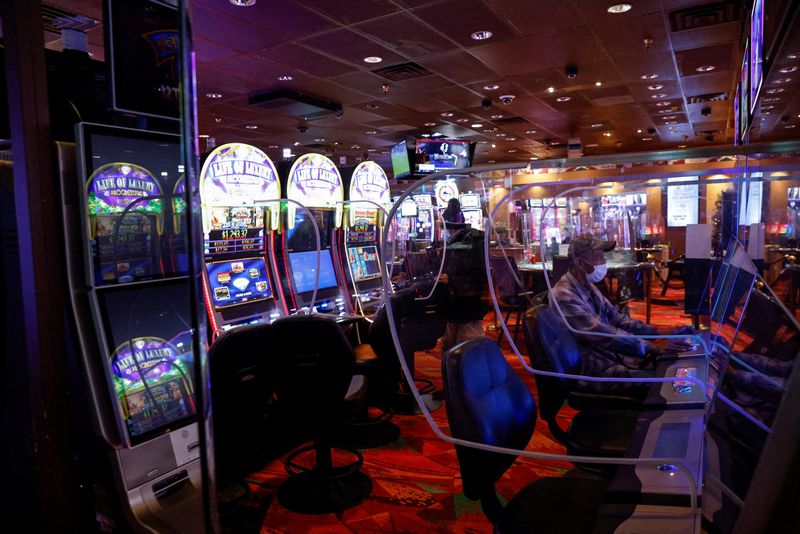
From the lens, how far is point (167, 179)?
144 cm

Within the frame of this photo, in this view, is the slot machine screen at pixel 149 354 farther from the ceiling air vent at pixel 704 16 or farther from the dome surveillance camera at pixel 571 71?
the dome surveillance camera at pixel 571 71

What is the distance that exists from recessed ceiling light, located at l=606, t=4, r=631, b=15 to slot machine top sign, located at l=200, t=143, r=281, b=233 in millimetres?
2881

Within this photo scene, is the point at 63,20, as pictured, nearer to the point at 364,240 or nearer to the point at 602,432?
the point at 364,240

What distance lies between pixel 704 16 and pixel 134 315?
4.84m

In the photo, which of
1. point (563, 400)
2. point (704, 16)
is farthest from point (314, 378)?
point (704, 16)

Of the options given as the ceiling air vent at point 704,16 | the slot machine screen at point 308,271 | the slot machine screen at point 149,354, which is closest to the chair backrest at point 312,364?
the slot machine screen at point 149,354

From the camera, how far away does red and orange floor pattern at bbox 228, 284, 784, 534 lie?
7.64 feet

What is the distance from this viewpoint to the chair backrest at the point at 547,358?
2.31 metres

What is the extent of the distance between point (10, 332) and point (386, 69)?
5.08 metres

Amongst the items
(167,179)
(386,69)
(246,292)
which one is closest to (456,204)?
(386,69)

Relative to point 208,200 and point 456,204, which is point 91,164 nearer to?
point 208,200

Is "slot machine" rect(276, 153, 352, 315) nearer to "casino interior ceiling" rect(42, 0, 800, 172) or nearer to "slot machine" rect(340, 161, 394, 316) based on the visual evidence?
"slot machine" rect(340, 161, 394, 316)

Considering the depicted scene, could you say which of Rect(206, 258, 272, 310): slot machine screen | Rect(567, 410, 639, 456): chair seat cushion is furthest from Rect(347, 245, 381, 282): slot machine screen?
Rect(567, 410, 639, 456): chair seat cushion

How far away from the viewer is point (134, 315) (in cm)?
139
